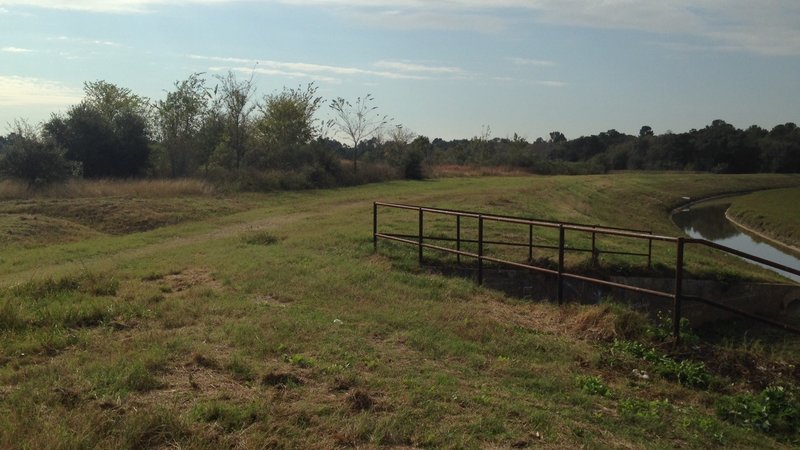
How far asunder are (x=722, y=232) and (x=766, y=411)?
32124 millimetres

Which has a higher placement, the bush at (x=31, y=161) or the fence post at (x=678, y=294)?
the bush at (x=31, y=161)

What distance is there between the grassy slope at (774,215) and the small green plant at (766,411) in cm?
2687

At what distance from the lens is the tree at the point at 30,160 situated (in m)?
26.0

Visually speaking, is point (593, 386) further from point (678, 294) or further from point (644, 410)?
point (678, 294)

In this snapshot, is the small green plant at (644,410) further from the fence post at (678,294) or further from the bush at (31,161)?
the bush at (31,161)

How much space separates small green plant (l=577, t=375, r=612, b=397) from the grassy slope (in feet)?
90.8

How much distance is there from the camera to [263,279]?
10031 mm

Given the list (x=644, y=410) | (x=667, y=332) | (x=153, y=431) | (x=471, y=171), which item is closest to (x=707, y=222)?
(x=471, y=171)

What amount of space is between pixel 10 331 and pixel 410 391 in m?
4.50

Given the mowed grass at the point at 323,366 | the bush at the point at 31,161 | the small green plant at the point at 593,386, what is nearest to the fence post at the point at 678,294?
the mowed grass at the point at 323,366

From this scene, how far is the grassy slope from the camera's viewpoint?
31297 mm

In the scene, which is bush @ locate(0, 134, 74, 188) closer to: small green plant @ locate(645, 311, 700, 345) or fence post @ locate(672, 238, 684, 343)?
small green plant @ locate(645, 311, 700, 345)

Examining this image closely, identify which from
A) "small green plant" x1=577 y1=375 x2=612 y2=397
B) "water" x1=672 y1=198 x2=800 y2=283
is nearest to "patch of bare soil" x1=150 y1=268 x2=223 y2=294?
"small green plant" x1=577 y1=375 x2=612 y2=397

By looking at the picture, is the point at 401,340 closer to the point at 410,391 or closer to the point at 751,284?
the point at 410,391
